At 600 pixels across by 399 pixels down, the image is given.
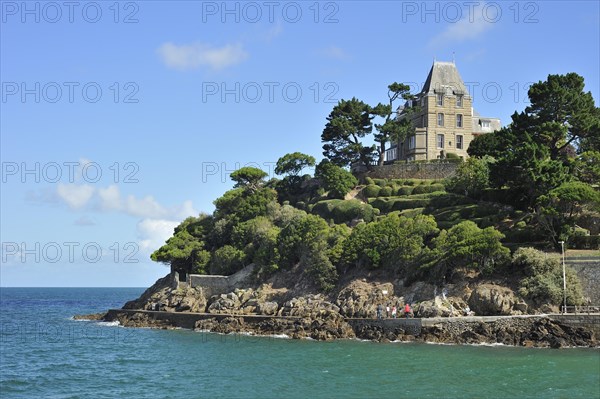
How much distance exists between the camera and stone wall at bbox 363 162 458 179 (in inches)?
2960

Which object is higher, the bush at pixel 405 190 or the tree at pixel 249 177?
the tree at pixel 249 177

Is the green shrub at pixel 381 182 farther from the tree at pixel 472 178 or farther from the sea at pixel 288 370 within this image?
the sea at pixel 288 370

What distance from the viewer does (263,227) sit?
67812mm

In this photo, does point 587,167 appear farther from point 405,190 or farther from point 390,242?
point 405,190

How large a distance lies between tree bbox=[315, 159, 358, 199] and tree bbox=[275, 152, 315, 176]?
6.34 m

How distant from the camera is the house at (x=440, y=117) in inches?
3150

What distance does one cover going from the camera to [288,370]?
38.2m

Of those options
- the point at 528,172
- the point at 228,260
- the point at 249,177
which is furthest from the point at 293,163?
the point at 528,172

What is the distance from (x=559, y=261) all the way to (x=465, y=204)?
51.9 ft

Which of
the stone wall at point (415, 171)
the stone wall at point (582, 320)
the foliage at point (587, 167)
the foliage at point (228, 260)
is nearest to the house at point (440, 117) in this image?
the stone wall at point (415, 171)

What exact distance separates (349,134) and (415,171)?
322 inches

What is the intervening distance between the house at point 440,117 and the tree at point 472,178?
40.7 feet

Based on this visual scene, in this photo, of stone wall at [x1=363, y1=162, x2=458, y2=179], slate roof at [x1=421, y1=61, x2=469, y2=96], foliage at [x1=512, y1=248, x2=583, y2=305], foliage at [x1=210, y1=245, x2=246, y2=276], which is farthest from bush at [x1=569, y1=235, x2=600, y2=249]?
slate roof at [x1=421, y1=61, x2=469, y2=96]

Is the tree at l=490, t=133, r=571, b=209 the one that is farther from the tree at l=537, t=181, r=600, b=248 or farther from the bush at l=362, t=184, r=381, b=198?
the bush at l=362, t=184, r=381, b=198
